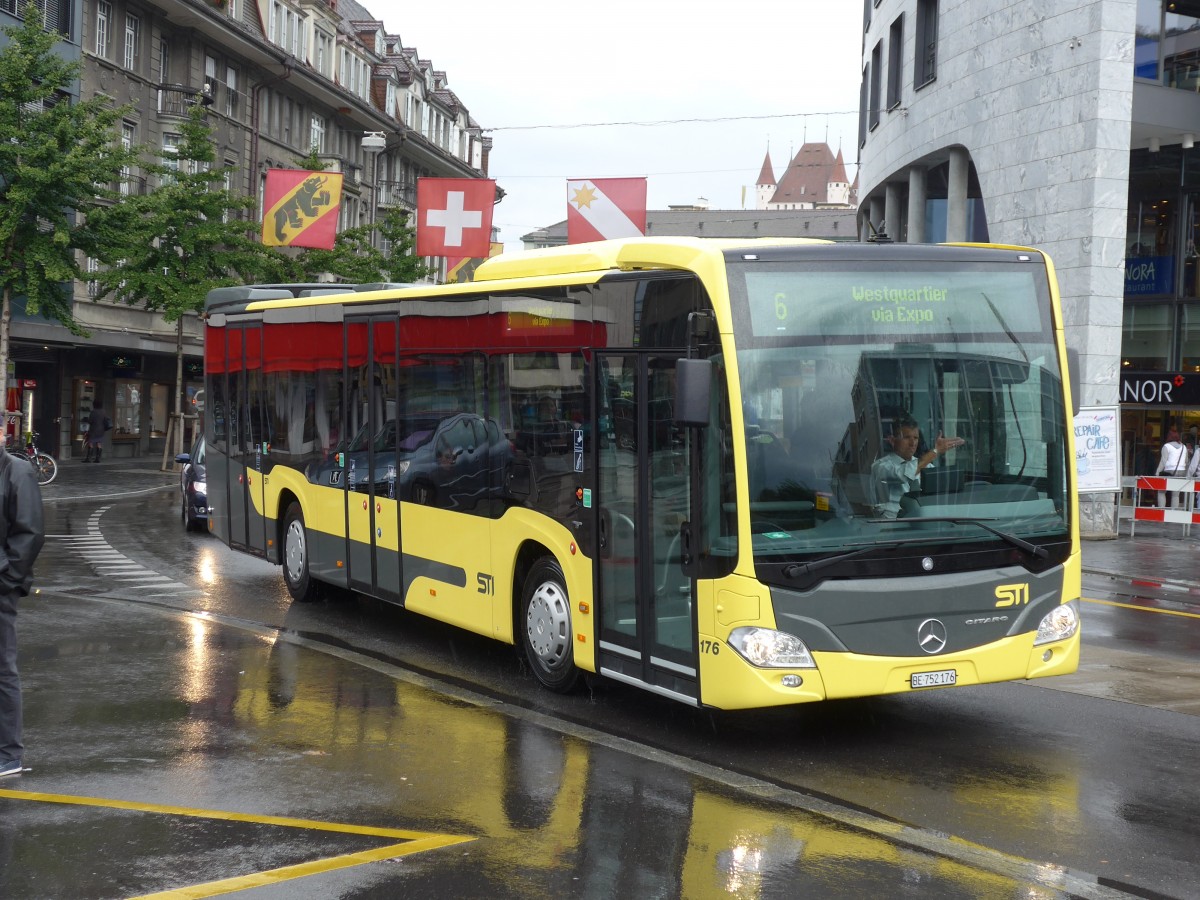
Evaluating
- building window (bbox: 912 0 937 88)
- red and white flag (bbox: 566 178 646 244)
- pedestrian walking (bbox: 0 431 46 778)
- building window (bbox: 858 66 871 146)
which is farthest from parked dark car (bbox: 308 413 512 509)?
building window (bbox: 858 66 871 146)

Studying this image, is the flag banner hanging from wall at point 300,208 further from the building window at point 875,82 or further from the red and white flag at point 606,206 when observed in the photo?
the building window at point 875,82

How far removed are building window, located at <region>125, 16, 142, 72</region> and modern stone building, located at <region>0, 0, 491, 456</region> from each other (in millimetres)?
39

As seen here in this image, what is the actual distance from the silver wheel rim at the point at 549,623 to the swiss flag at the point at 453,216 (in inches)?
576

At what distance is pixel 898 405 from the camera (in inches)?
313

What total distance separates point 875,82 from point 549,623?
97.5 feet

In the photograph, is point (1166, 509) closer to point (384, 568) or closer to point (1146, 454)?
point (1146, 454)

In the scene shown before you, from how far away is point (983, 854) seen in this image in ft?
20.3

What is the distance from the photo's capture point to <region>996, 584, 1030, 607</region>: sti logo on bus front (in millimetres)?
8156

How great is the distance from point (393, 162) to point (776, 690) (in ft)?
220

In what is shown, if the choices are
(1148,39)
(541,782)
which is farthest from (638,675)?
(1148,39)

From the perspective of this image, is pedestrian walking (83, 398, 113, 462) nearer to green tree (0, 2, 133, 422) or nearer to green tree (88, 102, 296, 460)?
green tree (88, 102, 296, 460)

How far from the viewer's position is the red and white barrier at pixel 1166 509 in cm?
2466

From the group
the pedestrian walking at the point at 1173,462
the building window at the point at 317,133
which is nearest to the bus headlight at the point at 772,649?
the pedestrian walking at the point at 1173,462

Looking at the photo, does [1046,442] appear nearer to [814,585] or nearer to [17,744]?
[814,585]
